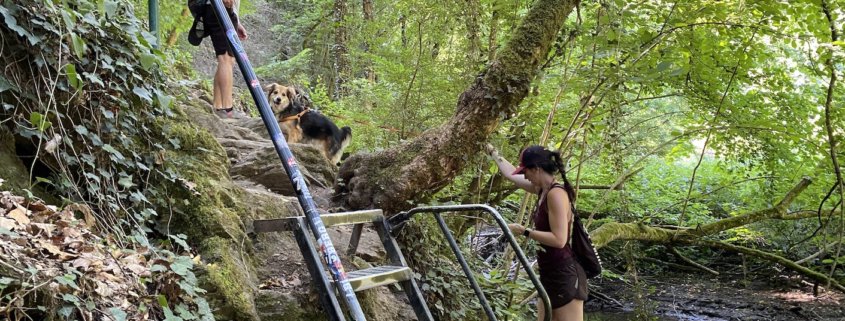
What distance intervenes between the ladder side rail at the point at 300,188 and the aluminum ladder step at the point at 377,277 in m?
0.14

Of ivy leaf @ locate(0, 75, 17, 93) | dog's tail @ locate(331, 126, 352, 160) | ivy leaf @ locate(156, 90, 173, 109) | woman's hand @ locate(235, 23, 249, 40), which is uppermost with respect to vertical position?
woman's hand @ locate(235, 23, 249, 40)

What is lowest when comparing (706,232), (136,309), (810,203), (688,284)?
(688,284)

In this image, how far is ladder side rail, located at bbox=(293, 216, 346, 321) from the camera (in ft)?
10.3

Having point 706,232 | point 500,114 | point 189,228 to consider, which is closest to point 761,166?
point 706,232

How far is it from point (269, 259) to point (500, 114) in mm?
2419

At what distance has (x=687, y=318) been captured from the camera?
9.31m

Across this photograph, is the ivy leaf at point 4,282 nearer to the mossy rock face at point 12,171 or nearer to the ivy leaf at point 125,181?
the mossy rock face at point 12,171

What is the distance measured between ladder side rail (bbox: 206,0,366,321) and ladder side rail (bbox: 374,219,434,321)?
24.5 inches

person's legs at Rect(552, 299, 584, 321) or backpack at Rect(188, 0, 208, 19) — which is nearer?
person's legs at Rect(552, 299, 584, 321)

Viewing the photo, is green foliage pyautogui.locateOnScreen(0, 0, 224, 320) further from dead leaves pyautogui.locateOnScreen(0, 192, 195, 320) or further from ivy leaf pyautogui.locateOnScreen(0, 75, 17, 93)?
dead leaves pyautogui.locateOnScreen(0, 192, 195, 320)

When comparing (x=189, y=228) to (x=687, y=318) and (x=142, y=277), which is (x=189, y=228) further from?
(x=687, y=318)

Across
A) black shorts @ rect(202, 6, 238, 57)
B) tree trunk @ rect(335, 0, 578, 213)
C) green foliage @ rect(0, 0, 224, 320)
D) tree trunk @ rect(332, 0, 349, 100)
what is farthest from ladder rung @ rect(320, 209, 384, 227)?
tree trunk @ rect(332, 0, 349, 100)

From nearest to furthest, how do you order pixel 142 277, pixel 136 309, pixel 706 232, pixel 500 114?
1. pixel 136 309
2. pixel 142 277
3. pixel 500 114
4. pixel 706 232

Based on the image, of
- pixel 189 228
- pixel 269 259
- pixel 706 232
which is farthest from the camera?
pixel 706 232
